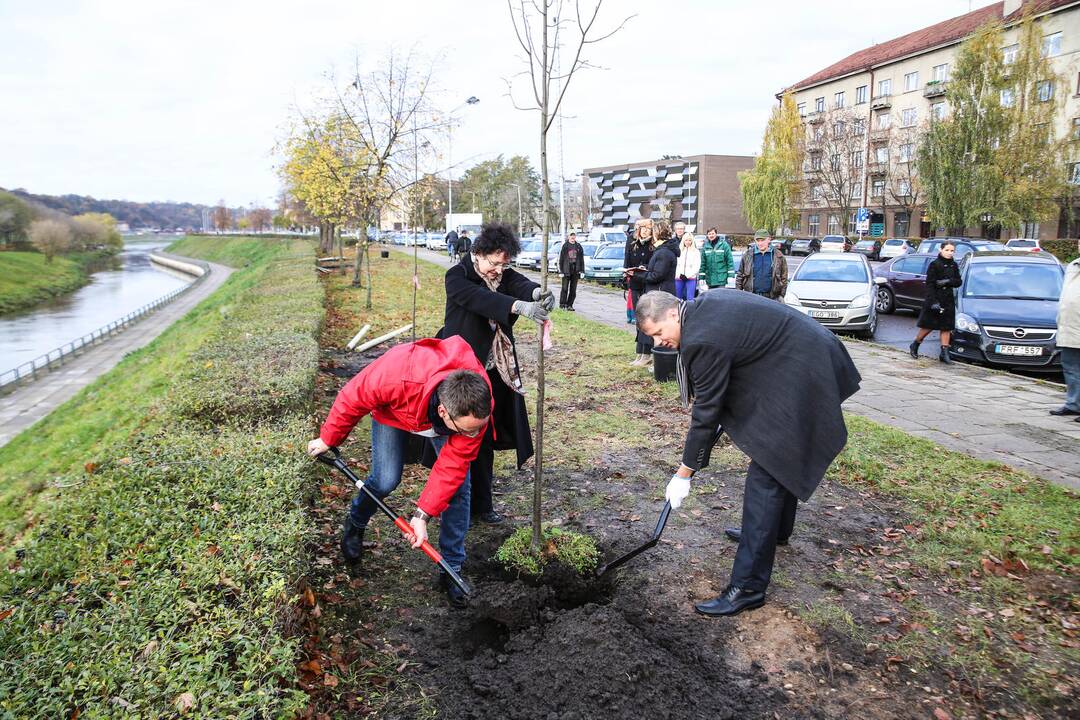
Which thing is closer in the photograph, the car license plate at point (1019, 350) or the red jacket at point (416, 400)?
the red jacket at point (416, 400)

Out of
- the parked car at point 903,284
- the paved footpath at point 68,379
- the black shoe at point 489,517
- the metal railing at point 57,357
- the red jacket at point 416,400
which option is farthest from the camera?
the metal railing at point 57,357

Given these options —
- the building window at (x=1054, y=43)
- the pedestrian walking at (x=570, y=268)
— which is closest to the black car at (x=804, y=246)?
the building window at (x=1054, y=43)

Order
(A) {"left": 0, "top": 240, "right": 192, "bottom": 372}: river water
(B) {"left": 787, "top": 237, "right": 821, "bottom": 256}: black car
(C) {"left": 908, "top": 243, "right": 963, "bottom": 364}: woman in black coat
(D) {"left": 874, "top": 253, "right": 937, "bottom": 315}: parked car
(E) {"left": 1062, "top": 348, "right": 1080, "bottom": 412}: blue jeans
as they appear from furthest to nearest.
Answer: (B) {"left": 787, "top": 237, "right": 821, "bottom": 256}: black car → (A) {"left": 0, "top": 240, "right": 192, "bottom": 372}: river water → (D) {"left": 874, "top": 253, "right": 937, "bottom": 315}: parked car → (C) {"left": 908, "top": 243, "right": 963, "bottom": 364}: woman in black coat → (E) {"left": 1062, "top": 348, "right": 1080, "bottom": 412}: blue jeans

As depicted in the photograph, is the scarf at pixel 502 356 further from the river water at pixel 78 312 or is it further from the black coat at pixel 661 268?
the river water at pixel 78 312

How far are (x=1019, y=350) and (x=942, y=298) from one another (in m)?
1.18

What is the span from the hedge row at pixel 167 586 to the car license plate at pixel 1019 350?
920 cm

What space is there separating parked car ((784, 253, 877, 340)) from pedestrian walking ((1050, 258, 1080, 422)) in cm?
470

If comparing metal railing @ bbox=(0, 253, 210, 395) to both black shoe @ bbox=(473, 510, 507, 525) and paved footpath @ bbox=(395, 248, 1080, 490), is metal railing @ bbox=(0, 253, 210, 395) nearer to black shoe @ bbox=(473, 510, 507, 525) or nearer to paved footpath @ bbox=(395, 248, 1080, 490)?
paved footpath @ bbox=(395, 248, 1080, 490)

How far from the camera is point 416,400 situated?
3.16 meters

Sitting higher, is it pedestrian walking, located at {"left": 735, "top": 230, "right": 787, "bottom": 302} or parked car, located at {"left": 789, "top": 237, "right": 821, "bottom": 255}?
parked car, located at {"left": 789, "top": 237, "right": 821, "bottom": 255}

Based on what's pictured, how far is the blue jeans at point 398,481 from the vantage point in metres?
3.56

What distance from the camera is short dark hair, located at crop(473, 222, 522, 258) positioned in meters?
3.95

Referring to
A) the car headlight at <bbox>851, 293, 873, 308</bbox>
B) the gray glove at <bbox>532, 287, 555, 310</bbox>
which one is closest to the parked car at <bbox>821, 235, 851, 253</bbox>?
the car headlight at <bbox>851, 293, 873, 308</bbox>

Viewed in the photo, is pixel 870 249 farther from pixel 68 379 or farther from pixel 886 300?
pixel 68 379
